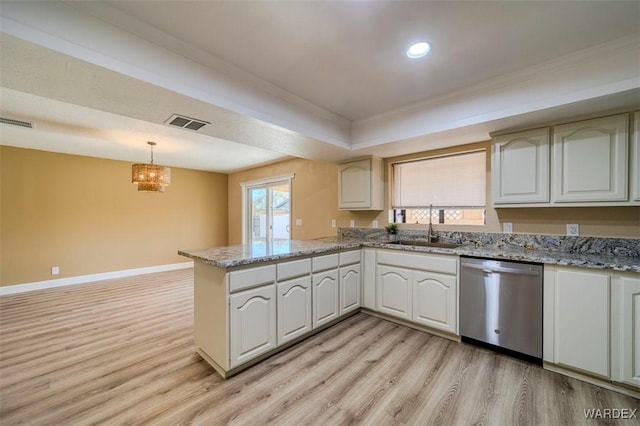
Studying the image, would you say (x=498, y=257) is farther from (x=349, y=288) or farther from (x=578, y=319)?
(x=349, y=288)

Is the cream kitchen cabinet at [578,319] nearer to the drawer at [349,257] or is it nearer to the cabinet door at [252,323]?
the drawer at [349,257]

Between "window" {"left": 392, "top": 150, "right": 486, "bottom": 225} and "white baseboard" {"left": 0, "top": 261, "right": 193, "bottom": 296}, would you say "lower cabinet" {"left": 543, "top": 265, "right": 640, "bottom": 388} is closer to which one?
"window" {"left": 392, "top": 150, "right": 486, "bottom": 225}

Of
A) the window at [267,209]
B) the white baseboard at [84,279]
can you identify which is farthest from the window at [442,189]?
the white baseboard at [84,279]

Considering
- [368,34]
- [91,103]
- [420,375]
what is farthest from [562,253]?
[91,103]

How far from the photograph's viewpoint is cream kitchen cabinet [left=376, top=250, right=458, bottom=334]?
8.38 ft

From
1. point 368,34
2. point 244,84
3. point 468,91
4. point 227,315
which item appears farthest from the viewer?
point 468,91

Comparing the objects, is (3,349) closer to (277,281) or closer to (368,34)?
(277,281)

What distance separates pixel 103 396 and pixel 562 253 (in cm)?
385

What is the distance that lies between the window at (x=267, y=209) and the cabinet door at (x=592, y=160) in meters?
3.92

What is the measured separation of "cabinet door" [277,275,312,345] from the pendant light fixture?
3020mm

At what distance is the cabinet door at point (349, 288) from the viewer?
2996 millimetres

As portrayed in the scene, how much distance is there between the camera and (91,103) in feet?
6.39

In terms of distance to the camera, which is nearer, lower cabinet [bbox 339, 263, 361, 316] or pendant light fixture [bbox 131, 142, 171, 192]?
lower cabinet [bbox 339, 263, 361, 316]

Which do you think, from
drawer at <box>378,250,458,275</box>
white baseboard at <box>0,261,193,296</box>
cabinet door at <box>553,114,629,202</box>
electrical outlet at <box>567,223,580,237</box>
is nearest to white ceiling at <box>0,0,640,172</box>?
cabinet door at <box>553,114,629,202</box>
